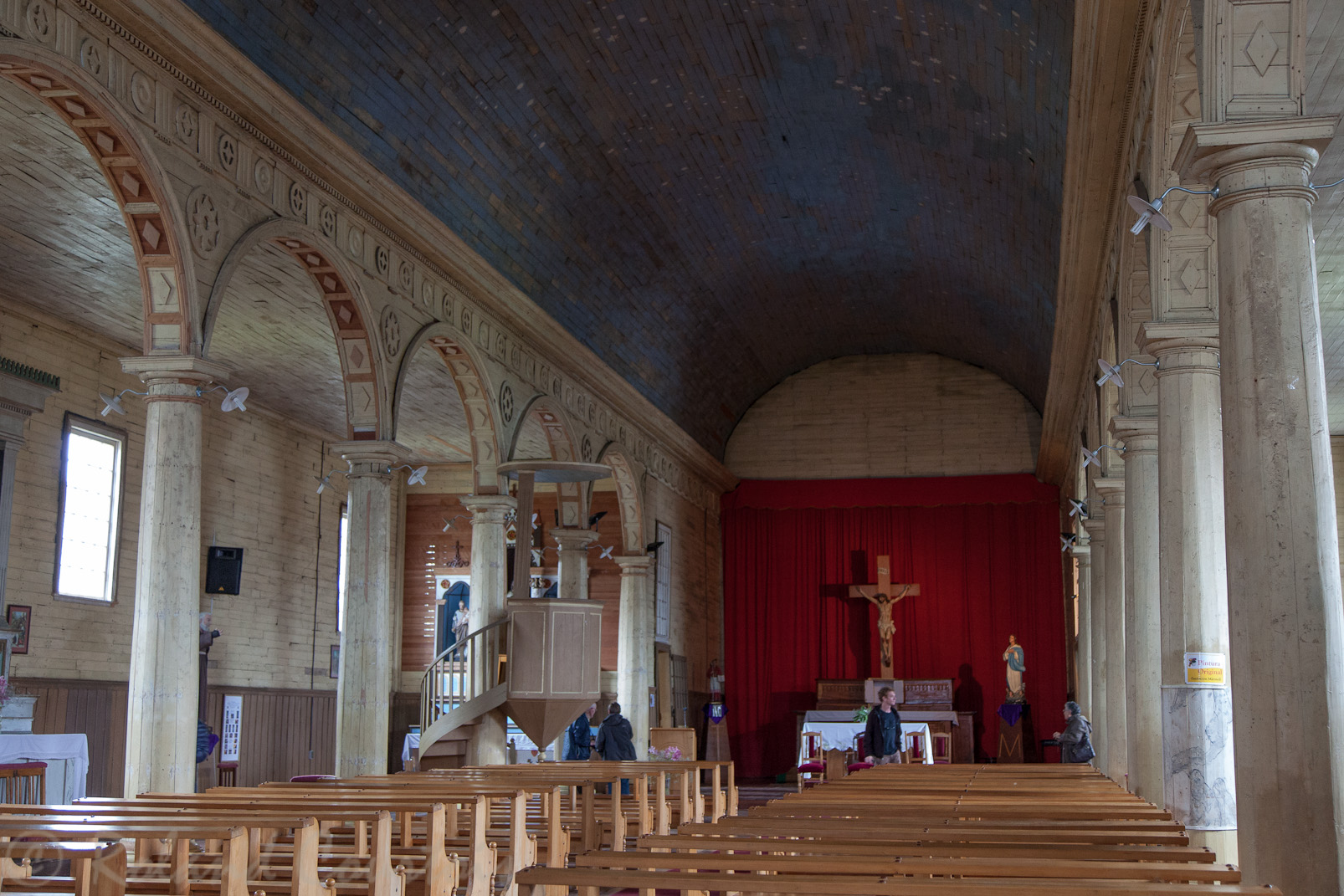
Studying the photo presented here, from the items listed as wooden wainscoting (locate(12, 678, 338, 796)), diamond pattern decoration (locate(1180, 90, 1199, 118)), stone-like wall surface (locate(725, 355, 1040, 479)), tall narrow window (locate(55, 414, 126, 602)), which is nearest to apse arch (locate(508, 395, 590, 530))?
tall narrow window (locate(55, 414, 126, 602))

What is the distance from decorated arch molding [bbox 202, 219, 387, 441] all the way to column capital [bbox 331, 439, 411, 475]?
12cm

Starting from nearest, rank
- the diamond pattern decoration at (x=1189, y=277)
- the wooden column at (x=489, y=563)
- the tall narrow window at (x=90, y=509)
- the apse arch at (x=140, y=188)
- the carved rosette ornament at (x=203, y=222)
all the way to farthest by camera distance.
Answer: the apse arch at (x=140, y=188), the diamond pattern decoration at (x=1189, y=277), the carved rosette ornament at (x=203, y=222), the tall narrow window at (x=90, y=509), the wooden column at (x=489, y=563)

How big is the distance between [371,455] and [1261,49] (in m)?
7.74

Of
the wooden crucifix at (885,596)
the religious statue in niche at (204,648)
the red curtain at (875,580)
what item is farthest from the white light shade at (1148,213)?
the red curtain at (875,580)

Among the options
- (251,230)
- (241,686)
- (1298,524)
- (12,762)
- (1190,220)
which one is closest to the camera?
(1298,524)

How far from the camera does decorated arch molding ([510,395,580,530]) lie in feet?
48.6

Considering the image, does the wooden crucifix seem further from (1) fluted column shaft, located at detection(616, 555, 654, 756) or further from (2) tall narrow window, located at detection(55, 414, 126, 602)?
(2) tall narrow window, located at detection(55, 414, 126, 602)

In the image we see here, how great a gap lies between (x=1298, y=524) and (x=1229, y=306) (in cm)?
93

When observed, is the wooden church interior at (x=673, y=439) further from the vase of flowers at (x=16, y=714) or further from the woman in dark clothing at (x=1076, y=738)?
the woman in dark clothing at (x=1076, y=738)

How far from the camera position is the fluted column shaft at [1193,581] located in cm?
709

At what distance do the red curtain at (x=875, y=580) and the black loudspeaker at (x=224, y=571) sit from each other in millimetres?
10176

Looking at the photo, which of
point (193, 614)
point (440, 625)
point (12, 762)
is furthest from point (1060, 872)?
point (440, 625)

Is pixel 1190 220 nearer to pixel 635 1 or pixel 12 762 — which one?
pixel 635 1

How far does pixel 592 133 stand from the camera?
13164 mm
